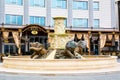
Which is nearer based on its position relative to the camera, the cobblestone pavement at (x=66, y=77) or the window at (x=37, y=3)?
the cobblestone pavement at (x=66, y=77)

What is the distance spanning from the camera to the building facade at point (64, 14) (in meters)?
45.2

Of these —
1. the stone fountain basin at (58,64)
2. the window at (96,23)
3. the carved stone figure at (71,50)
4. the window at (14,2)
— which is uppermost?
the window at (14,2)

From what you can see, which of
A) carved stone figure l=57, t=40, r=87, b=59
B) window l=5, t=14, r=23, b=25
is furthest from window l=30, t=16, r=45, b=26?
carved stone figure l=57, t=40, r=87, b=59

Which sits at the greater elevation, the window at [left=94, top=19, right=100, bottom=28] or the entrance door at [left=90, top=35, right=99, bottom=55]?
the window at [left=94, top=19, right=100, bottom=28]

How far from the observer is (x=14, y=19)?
149ft

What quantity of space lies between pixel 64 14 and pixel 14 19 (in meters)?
8.49

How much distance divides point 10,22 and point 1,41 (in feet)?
10.7

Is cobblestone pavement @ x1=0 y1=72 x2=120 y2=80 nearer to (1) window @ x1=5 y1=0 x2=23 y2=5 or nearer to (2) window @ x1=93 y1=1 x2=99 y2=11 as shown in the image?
(1) window @ x1=5 y1=0 x2=23 y2=5

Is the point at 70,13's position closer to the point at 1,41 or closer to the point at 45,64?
the point at 1,41

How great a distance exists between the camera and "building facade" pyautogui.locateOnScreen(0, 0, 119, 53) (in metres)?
45.2

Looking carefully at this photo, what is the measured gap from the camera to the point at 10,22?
45094mm

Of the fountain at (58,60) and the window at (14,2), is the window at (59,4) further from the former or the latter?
the fountain at (58,60)

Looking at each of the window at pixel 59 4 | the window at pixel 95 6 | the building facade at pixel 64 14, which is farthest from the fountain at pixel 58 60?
the window at pixel 95 6

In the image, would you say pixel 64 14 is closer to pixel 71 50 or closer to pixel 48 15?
pixel 48 15
